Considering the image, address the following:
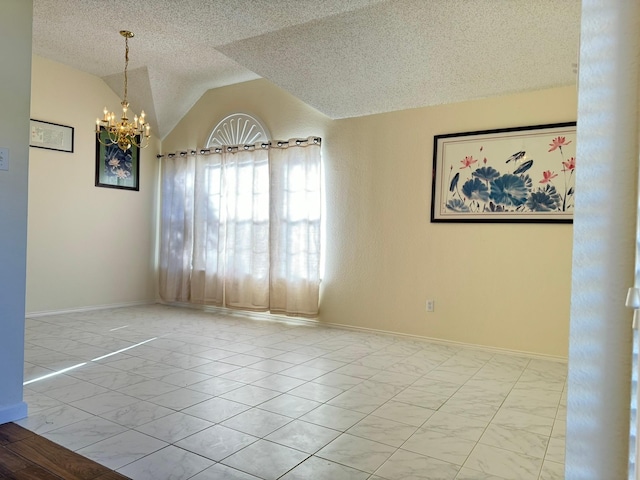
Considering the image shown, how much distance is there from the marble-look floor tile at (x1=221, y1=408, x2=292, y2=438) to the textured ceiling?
8.95ft

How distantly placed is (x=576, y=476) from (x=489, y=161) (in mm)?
3481

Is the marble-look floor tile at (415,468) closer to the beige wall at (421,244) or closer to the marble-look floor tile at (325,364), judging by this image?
the marble-look floor tile at (325,364)

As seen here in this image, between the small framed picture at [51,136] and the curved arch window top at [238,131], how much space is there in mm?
1624

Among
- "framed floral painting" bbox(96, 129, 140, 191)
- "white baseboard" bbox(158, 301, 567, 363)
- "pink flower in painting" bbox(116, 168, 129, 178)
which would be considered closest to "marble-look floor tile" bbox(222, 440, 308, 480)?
"white baseboard" bbox(158, 301, 567, 363)

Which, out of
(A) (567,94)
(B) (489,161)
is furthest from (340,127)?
(A) (567,94)

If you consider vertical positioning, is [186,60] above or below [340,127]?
above

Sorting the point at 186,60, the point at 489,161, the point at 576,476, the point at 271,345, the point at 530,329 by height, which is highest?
the point at 186,60

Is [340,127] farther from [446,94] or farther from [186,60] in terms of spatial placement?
[186,60]

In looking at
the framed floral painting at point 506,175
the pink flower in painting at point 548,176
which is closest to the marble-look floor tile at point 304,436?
the framed floral painting at point 506,175

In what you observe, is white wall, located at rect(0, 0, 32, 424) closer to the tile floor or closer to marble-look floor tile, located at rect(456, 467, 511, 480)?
the tile floor

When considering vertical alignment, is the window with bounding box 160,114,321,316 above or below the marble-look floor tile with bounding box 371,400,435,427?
above

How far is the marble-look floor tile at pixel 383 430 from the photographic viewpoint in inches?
86.0

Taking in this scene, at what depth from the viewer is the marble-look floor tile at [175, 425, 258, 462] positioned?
200cm

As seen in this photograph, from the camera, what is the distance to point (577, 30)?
3.10m
